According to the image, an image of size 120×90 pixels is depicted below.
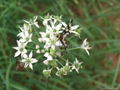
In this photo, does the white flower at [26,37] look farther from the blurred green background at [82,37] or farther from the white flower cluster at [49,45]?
the blurred green background at [82,37]

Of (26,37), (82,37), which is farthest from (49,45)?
(82,37)

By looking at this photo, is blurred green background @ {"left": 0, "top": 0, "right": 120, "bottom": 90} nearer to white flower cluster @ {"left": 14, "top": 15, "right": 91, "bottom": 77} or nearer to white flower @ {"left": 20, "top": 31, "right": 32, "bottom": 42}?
white flower cluster @ {"left": 14, "top": 15, "right": 91, "bottom": 77}

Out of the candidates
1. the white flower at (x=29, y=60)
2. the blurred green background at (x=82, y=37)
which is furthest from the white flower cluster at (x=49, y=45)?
the blurred green background at (x=82, y=37)

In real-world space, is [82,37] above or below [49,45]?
above

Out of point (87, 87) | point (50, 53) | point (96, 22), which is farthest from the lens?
point (96, 22)

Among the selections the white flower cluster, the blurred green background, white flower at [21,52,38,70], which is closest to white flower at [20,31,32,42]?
the white flower cluster

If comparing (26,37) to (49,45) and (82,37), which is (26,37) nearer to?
(49,45)

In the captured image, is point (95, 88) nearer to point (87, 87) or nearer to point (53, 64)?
point (87, 87)

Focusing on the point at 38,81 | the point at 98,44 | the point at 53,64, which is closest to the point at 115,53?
the point at 98,44

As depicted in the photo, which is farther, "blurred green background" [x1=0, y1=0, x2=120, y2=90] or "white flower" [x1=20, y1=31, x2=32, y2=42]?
"blurred green background" [x1=0, y1=0, x2=120, y2=90]
